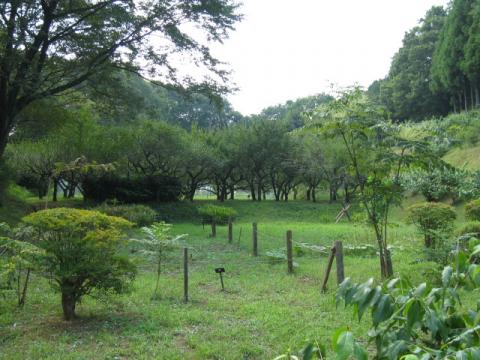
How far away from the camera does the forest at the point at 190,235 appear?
86.0 inches

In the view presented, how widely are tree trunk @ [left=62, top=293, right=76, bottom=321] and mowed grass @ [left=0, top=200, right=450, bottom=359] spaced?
124 millimetres

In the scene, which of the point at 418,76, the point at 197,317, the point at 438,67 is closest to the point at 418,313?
the point at 197,317

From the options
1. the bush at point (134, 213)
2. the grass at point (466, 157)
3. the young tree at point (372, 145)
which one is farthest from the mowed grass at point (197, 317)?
the grass at point (466, 157)

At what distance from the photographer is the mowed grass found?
5.28m

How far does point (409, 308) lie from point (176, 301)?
7.00 m

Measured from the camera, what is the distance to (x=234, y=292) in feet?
28.4

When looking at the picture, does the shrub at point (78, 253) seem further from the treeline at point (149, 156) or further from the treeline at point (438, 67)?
the treeline at point (438, 67)

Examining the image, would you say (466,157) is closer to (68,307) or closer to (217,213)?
(217,213)

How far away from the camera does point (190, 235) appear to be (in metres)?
18.9

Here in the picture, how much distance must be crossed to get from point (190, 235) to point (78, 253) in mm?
12584

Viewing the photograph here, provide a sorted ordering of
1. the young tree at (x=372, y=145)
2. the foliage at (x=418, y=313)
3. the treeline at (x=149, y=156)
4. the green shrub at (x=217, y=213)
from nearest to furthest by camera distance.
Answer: the foliage at (x=418, y=313)
the young tree at (x=372, y=145)
the treeline at (x=149, y=156)
the green shrub at (x=217, y=213)

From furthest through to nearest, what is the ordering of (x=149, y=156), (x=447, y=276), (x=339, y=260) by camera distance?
1. (x=149, y=156)
2. (x=339, y=260)
3. (x=447, y=276)

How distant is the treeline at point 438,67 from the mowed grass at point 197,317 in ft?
81.6

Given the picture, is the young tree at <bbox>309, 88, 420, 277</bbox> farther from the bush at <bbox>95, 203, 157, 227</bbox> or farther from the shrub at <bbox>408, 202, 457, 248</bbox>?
the bush at <bbox>95, 203, 157, 227</bbox>
